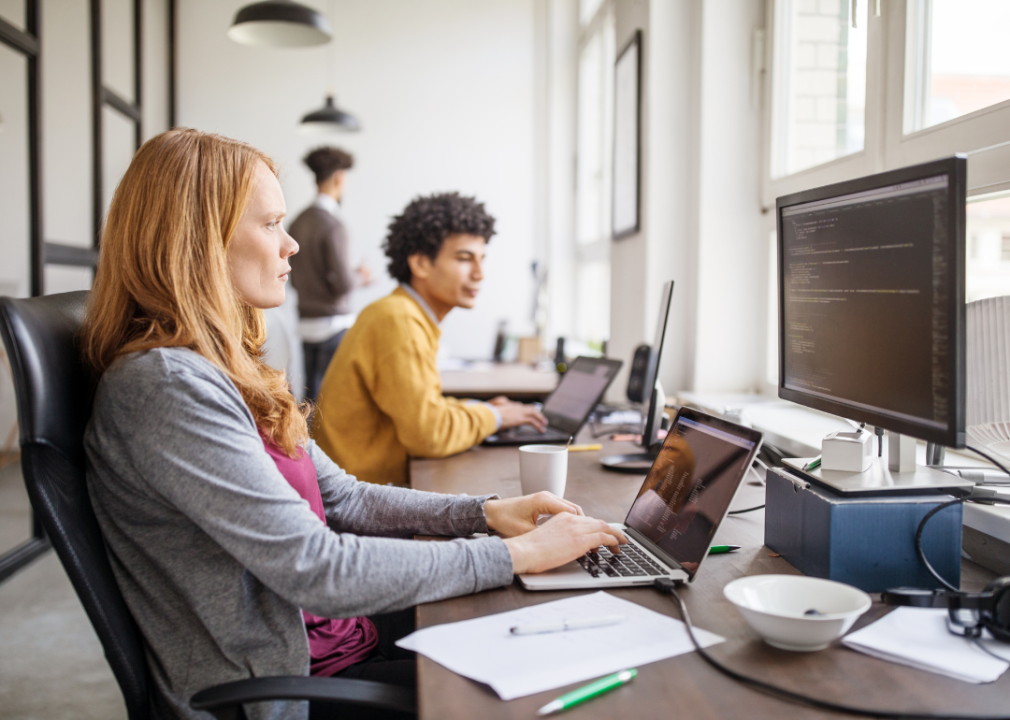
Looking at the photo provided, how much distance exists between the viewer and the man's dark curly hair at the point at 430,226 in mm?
2264

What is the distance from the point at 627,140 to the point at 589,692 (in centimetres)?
245

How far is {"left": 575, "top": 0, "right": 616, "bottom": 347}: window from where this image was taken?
397 cm

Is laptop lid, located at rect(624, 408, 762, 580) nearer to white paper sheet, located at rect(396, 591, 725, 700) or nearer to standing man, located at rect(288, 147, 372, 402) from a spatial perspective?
white paper sheet, located at rect(396, 591, 725, 700)

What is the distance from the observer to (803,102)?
87.7 inches

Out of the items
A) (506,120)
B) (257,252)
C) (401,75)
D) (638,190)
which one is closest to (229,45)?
(401,75)

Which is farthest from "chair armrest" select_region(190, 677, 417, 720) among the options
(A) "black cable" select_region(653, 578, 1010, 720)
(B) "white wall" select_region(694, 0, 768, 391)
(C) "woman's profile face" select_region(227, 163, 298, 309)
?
(B) "white wall" select_region(694, 0, 768, 391)

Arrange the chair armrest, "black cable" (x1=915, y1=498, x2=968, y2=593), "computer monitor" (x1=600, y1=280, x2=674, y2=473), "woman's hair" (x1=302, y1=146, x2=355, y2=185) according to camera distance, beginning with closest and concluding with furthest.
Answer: the chair armrest
"black cable" (x1=915, y1=498, x2=968, y2=593)
"computer monitor" (x1=600, y1=280, x2=674, y2=473)
"woman's hair" (x1=302, y1=146, x2=355, y2=185)

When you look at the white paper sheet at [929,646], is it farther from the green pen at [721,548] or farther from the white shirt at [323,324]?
the white shirt at [323,324]

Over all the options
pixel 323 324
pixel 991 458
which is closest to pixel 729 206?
pixel 991 458

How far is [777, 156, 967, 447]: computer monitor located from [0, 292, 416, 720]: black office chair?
665mm

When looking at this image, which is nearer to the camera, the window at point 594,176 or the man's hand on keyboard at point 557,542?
the man's hand on keyboard at point 557,542

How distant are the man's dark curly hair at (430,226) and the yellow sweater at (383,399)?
32cm

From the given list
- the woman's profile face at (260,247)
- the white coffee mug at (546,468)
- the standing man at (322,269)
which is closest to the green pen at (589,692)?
the white coffee mug at (546,468)

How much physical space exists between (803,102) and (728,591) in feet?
6.11
